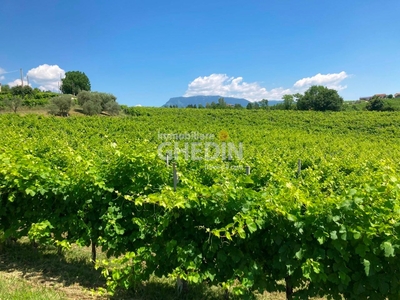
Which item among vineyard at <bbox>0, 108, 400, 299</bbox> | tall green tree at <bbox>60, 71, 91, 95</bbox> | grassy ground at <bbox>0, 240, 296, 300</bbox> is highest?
tall green tree at <bbox>60, 71, 91, 95</bbox>

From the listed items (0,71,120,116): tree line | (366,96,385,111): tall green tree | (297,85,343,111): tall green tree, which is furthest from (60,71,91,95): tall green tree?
(366,96,385,111): tall green tree

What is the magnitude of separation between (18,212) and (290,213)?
3.70m

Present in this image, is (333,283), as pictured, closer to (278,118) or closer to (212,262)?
(212,262)

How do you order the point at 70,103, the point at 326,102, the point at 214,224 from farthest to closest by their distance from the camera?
the point at 326,102, the point at 70,103, the point at 214,224

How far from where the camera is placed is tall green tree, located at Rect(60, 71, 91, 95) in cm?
8131

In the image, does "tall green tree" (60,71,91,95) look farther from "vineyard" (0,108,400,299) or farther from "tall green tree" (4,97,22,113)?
"vineyard" (0,108,400,299)

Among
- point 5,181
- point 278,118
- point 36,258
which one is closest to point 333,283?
point 36,258

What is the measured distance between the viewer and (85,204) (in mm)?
3422

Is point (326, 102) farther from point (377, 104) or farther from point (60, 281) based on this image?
point (60, 281)

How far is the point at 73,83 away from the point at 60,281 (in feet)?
293

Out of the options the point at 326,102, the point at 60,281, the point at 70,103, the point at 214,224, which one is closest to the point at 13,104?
the point at 70,103

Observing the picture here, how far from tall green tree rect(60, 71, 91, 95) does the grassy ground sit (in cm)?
8566

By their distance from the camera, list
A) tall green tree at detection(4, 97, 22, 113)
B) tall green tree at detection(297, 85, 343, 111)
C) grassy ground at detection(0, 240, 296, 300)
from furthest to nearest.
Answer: tall green tree at detection(297, 85, 343, 111) → tall green tree at detection(4, 97, 22, 113) → grassy ground at detection(0, 240, 296, 300)

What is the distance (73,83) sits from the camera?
81.5 metres
